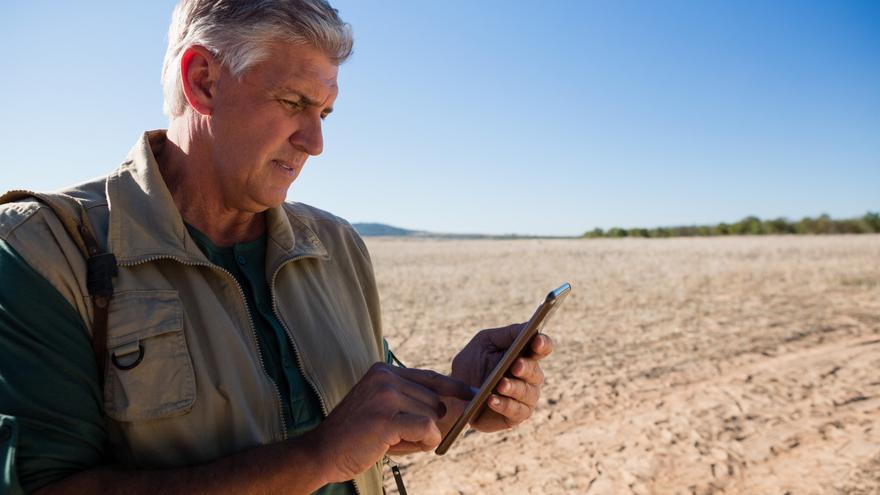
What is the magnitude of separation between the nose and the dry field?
3.45 m

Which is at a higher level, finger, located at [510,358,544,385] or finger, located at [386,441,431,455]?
finger, located at [510,358,544,385]

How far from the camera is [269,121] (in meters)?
1.74

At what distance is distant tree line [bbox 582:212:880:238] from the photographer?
119 ft

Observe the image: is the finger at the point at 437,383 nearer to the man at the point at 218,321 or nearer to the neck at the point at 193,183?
the man at the point at 218,321

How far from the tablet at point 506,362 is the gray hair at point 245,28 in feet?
2.93

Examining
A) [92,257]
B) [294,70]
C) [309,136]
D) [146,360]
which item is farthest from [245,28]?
[146,360]

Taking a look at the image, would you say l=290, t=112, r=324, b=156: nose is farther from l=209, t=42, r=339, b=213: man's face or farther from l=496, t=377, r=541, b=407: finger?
l=496, t=377, r=541, b=407: finger

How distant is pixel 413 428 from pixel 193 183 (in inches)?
37.5

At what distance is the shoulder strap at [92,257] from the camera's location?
4.64ft

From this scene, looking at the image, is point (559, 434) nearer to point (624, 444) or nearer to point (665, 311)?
point (624, 444)

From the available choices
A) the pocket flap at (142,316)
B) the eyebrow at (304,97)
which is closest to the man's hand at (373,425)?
the pocket flap at (142,316)

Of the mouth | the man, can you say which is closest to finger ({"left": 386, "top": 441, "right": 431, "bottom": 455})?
the man


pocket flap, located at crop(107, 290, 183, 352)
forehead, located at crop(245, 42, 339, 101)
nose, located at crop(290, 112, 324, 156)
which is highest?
forehead, located at crop(245, 42, 339, 101)

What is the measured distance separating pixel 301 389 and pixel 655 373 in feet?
20.8
